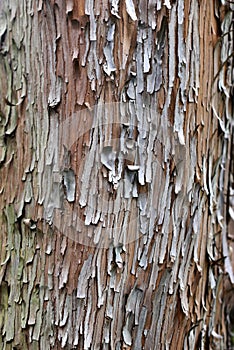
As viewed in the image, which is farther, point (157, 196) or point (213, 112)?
point (213, 112)

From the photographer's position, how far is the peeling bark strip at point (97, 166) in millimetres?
952

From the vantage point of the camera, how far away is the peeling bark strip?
95cm

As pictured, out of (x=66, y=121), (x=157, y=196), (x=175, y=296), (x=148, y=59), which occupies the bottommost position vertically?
(x=175, y=296)

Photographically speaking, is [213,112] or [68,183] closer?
[68,183]

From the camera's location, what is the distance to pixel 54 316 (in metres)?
A: 1.01

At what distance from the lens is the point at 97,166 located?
979mm

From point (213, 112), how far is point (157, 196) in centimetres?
28

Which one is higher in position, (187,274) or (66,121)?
(66,121)

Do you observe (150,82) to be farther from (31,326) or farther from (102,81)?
(31,326)

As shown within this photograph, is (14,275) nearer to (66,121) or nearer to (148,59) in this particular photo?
(66,121)

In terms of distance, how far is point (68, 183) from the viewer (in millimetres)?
979

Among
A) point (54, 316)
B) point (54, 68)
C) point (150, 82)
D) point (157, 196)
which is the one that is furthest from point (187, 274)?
point (54, 68)

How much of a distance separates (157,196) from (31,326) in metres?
0.38

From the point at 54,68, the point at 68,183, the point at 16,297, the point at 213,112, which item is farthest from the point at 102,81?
the point at 16,297
